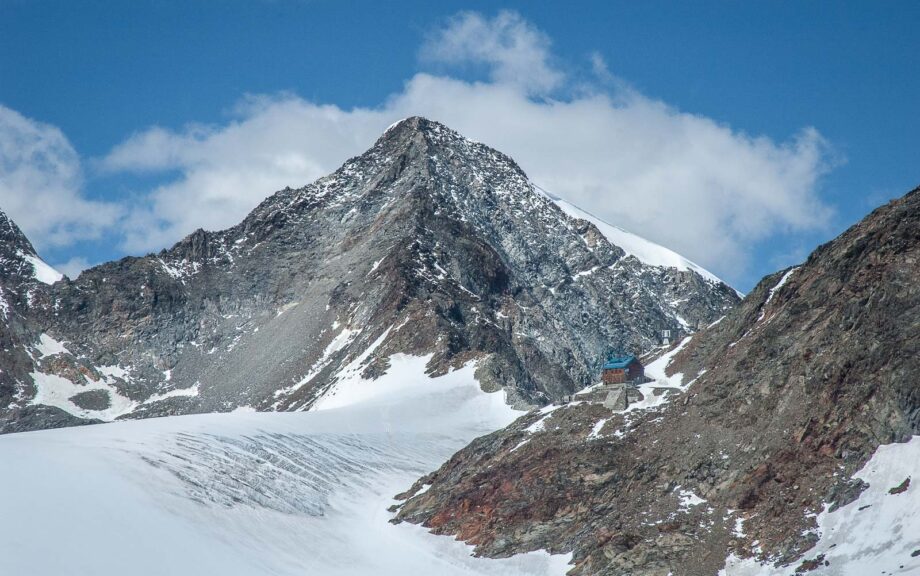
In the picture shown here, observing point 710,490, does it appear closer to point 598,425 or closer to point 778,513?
point 778,513

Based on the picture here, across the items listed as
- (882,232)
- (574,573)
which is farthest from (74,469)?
(882,232)

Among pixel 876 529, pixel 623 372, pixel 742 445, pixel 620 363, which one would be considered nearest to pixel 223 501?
pixel 623 372

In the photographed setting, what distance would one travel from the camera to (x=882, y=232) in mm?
67500

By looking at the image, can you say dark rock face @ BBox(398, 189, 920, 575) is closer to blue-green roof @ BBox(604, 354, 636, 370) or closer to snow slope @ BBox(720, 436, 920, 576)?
snow slope @ BBox(720, 436, 920, 576)

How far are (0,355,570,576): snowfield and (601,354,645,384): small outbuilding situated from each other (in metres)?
21.3

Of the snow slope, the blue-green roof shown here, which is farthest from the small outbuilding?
the snow slope

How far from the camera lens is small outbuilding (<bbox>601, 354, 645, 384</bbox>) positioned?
8750 cm

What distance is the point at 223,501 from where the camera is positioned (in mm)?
78688

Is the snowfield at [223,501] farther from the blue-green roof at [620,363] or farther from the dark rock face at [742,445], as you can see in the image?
the blue-green roof at [620,363]

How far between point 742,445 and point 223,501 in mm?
38923

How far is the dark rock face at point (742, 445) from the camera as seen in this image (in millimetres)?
55094

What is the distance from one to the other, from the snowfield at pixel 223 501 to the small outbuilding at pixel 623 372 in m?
21.3

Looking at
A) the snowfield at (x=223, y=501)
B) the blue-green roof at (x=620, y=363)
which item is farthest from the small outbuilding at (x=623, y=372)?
the snowfield at (x=223, y=501)

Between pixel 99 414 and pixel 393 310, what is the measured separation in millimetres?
67281
